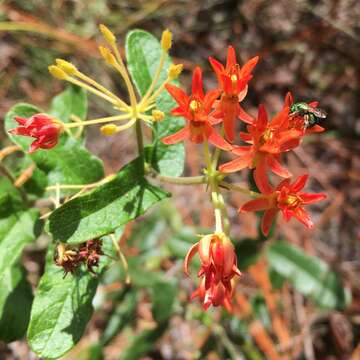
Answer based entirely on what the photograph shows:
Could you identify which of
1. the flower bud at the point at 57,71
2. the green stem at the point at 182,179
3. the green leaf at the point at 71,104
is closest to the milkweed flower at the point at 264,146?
the green stem at the point at 182,179

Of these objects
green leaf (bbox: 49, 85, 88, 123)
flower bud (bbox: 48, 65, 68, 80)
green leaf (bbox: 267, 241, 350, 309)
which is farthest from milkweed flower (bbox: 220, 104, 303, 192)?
green leaf (bbox: 267, 241, 350, 309)

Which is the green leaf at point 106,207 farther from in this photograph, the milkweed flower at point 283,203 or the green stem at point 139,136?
the milkweed flower at point 283,203

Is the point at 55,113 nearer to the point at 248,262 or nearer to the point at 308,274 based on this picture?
the point at 248,262

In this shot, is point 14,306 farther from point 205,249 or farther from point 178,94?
point 178,94

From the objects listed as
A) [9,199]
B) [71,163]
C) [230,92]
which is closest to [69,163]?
[71,163]

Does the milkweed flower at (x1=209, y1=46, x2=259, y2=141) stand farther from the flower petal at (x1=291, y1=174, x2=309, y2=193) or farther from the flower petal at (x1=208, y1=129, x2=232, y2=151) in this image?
the flower petal at (x1=291, y1=174, x2=309, y2=193)

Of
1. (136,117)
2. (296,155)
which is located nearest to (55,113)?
(136,117)
